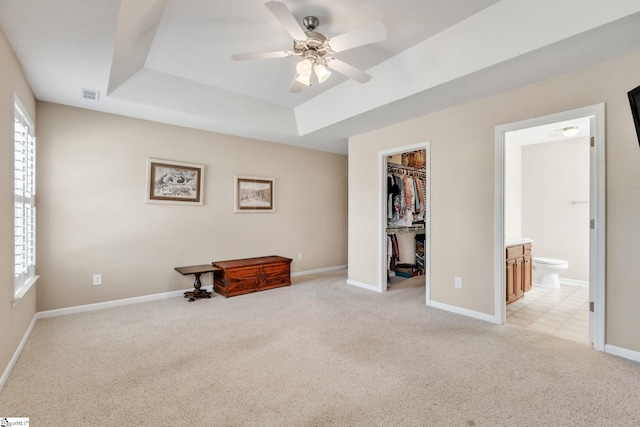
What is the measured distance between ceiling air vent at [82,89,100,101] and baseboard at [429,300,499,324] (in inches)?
175

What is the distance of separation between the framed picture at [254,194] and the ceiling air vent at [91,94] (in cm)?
200

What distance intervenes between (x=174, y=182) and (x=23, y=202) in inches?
64.9

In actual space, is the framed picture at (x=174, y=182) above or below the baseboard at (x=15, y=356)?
above

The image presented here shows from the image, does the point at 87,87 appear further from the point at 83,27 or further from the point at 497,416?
the point at 497,416

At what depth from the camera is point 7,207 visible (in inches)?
86.1

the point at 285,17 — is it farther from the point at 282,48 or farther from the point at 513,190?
the point at 513,190

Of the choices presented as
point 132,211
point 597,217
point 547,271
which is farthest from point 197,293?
point 547,271

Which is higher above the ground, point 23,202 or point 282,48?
point 282,48

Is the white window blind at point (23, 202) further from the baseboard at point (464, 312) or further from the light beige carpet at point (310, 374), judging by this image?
the baseboard at point (464, 312)

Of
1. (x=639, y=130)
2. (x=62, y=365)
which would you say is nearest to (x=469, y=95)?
(x=639, y=130)

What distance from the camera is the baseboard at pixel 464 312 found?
317cm

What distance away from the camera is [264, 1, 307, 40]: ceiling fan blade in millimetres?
1817

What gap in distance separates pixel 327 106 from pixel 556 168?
4.12 metres

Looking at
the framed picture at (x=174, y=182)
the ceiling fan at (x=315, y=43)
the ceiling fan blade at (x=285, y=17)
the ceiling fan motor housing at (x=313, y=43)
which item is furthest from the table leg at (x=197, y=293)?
the ceiling fan blade at (x=285, y=17)
